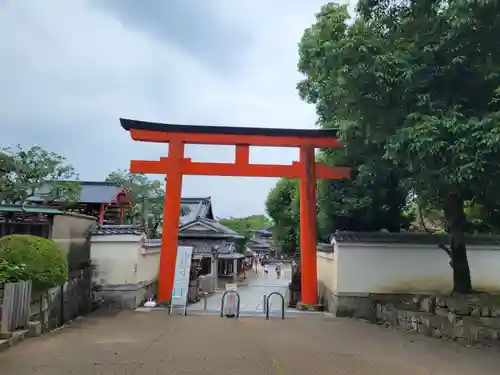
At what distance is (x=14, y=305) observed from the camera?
26.5 ft

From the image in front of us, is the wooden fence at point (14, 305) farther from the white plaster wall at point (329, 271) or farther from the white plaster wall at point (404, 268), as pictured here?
the white plaster wall at point (329, 271)

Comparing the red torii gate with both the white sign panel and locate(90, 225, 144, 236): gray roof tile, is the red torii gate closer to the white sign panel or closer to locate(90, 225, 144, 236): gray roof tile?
the white sign panel

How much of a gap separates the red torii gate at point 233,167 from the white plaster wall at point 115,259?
94cm

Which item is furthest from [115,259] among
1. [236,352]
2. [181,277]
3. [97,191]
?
[97,191]

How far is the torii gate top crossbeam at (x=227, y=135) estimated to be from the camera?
1460cm

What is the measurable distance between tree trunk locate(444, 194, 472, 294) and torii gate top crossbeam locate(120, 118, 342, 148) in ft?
17.2

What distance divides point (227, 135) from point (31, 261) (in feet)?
24.5

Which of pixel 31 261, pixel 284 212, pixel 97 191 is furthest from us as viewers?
pixel 97 191

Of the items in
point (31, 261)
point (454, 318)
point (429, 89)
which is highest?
point (429, 89)

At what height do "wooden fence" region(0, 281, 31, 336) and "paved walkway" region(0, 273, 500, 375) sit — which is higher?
"wooden fence" region(0, 281, 31, 336)

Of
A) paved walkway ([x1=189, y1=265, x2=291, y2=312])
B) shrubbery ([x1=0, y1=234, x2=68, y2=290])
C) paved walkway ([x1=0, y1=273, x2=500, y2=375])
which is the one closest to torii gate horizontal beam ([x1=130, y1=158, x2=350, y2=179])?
paved walkway ([x1=189, y1=265, x2=291, y2=312])

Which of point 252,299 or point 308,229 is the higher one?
point 308,229

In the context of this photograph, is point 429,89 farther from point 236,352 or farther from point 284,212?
point 284,212

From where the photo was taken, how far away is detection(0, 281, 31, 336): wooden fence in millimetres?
7727
